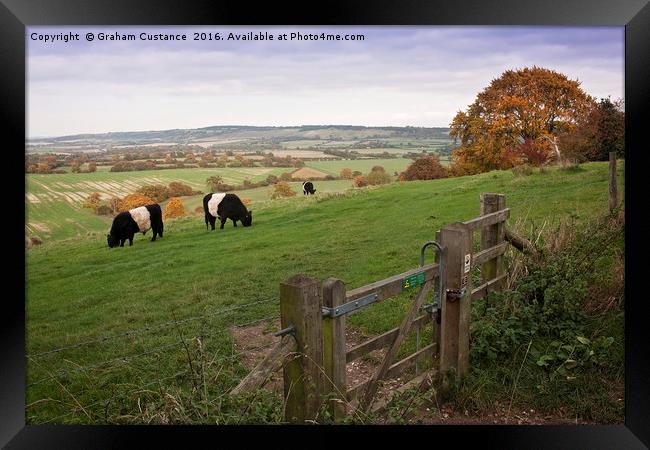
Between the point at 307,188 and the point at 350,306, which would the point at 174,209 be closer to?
the point at 307,188

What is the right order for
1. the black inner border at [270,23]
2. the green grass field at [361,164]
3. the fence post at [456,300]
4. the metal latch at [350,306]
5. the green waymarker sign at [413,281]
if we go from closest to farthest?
the metal latch at [350,306] < the green waymarker sign at [413,281] < the fence post at [456,300] < the black inner border at [270,23] < the green grass field at [361,164]

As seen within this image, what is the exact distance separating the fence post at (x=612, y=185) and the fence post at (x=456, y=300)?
2061mm

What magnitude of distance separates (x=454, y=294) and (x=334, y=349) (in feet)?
4.62

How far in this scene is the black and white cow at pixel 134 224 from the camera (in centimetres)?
534

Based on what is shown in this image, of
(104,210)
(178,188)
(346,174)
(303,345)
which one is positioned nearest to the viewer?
(303,345)

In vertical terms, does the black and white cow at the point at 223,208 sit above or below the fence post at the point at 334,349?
above

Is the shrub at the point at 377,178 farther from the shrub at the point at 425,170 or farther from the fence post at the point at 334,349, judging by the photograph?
the fence post at the point at 334,349

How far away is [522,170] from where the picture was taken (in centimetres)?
621

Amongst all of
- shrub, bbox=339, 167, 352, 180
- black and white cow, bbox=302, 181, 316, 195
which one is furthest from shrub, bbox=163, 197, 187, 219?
shrub, bbox=339, 167, 352, 180

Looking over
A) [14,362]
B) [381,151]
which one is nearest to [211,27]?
[381,151]

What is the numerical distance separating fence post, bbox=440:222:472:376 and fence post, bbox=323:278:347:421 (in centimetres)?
127

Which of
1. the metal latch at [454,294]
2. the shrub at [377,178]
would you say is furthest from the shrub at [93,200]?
the metal latch at [454,294]

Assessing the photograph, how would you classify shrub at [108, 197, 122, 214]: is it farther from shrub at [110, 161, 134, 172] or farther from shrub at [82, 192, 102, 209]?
shrub at [110, 161, 134, 172]

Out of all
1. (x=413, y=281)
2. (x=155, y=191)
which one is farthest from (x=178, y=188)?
(x=413, y=281)
